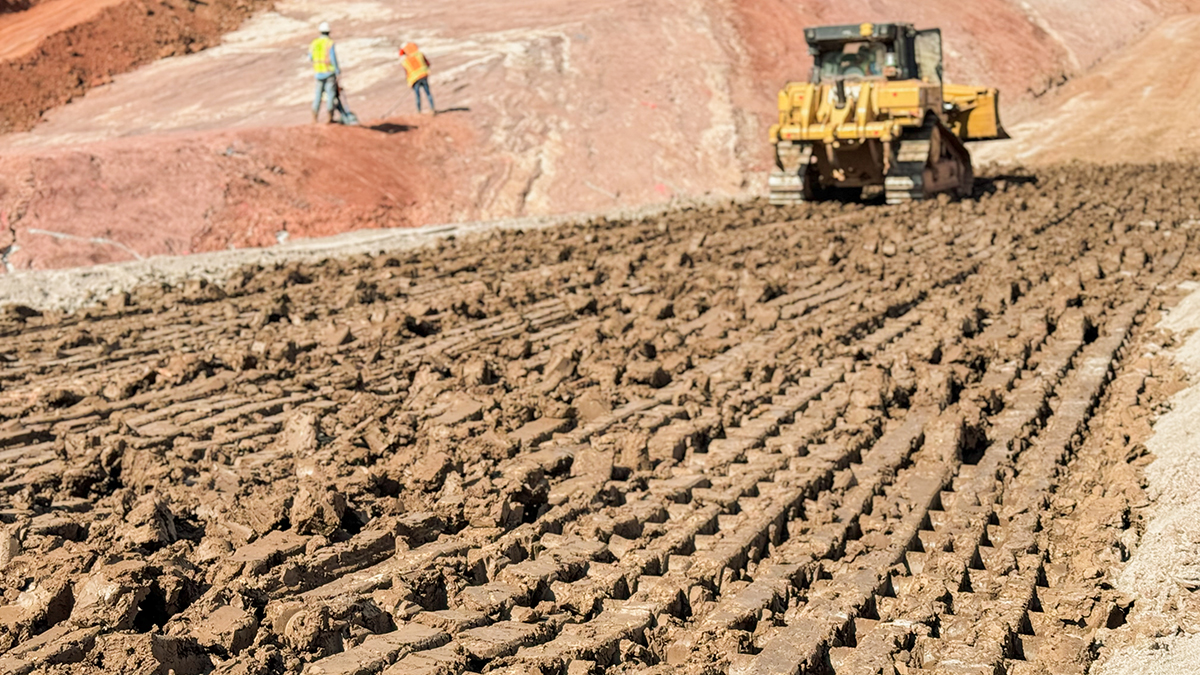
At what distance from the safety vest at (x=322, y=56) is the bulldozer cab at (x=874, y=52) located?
742 cm

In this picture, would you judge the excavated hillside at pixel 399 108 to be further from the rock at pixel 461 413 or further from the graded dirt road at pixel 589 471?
the rock at pixel 461 413

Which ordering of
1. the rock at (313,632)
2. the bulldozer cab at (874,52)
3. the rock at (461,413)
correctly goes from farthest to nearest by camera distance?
the bulldozer cab at (874,52)
the rock at (461,413)
the rock at (313,632)

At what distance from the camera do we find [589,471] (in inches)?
214

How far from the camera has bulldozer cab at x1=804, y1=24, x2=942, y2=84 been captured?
594 inches

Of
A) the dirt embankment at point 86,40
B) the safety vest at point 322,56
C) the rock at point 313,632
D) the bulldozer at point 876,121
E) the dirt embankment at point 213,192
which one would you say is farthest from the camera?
the dirt embankment at point 86,40

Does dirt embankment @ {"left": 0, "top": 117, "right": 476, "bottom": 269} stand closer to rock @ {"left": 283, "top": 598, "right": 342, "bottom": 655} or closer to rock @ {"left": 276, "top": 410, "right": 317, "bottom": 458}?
rock @ {"left": 276, "top": 410, "right": 317, "bottom": 458}

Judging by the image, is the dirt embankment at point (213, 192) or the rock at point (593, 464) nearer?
the rock at point (593, 464)

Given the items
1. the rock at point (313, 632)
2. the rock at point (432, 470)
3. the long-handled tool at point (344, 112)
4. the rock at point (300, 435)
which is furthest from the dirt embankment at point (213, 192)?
the rock at point (313, 632)

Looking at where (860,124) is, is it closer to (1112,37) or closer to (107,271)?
(107,271)

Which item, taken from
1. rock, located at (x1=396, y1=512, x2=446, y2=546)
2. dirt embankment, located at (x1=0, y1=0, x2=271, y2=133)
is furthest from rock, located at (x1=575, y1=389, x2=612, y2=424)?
dirt embankment, located at (x1=0, y1=0, x2=271, y2=133)

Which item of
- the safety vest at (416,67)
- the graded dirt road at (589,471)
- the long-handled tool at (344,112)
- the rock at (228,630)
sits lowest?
the graded dirt road at (589,471)

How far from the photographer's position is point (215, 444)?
5.96 meters

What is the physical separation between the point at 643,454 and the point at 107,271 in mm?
7882

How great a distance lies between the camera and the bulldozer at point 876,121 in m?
14.2
